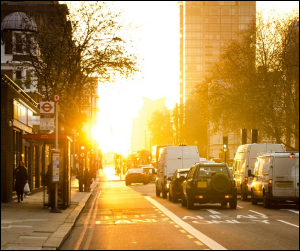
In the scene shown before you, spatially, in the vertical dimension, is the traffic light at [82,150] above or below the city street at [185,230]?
above

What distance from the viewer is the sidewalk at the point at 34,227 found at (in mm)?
13484

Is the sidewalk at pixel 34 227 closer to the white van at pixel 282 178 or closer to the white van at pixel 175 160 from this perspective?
the white van at pixel 282 178

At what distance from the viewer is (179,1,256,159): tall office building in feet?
521

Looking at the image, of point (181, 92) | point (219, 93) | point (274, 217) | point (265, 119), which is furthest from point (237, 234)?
point (181, 92)

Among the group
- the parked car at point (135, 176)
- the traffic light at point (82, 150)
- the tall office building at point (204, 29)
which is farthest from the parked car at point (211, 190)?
the tall office building at point (204, 29)

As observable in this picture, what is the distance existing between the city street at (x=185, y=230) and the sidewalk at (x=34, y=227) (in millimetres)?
346

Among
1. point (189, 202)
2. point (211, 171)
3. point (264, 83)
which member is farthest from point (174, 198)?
point (264, 83)

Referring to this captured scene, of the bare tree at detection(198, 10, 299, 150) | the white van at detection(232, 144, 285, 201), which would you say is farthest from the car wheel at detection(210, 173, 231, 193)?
the bare tree at detection(198, 10, 299, 150)

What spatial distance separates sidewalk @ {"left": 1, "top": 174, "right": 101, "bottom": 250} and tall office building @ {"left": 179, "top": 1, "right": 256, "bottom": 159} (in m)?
134

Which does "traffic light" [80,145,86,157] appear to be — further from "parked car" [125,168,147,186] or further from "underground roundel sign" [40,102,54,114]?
"underground roundel sign" [40,102,54,114]

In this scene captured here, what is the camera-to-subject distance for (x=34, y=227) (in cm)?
1742

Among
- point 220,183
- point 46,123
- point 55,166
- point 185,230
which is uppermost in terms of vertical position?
point 46,123

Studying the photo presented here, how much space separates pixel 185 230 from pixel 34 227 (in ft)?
12.6

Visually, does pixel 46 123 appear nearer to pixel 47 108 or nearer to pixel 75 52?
pixel 47 108
